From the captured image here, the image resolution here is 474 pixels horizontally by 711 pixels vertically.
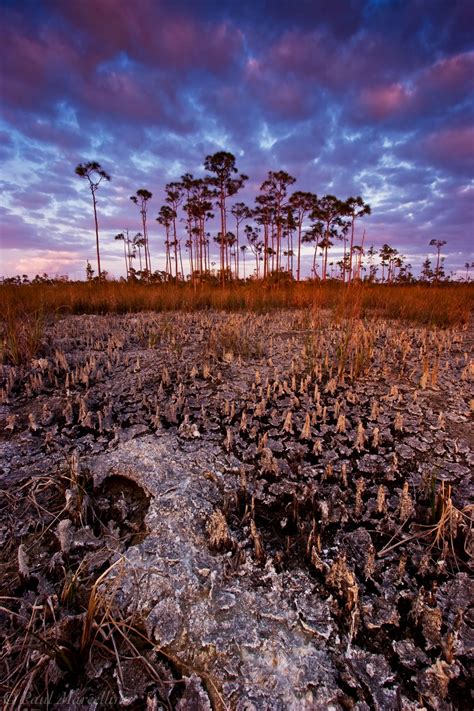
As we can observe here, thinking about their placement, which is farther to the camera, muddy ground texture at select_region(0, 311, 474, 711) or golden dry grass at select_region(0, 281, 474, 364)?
golden dry grass at select_region(0, 281, 474, 364)

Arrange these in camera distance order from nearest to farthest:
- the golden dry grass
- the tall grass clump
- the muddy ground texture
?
1. the muddy ground texture
2. the golden dry grass
3. the tall grass clump

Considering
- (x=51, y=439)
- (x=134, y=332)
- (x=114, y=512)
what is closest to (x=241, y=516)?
(x=114, y=512)

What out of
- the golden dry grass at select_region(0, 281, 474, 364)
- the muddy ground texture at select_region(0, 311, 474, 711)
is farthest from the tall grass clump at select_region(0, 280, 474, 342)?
the muddy ground texture at select_region(0, 311, 474, 711)

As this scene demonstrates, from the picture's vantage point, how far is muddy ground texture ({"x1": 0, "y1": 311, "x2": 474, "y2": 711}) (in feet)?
2.83

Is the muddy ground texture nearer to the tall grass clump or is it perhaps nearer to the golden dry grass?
the golden dry grass

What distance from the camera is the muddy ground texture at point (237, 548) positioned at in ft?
2.83

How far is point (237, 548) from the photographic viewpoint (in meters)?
1.25

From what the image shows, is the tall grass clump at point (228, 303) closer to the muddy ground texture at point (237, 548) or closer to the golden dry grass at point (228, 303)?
the golden dry grass at point (228, 303)

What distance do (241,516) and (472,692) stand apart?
2.90ft

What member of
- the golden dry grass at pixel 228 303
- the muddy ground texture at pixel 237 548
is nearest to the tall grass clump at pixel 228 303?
the golden dry grass at pixel 228 303

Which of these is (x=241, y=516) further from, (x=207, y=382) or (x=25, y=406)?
(x=25, y=406)

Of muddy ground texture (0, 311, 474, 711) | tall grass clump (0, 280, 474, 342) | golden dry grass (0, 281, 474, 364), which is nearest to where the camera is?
muddy ground texture (0, 311, 474, 711)

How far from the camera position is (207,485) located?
5.31 feet

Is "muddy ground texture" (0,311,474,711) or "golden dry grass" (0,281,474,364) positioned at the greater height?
"golden dry grass" (0,281,474,364)
